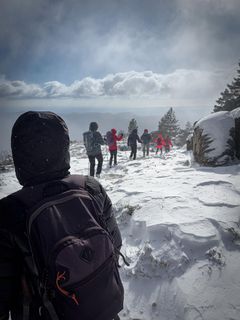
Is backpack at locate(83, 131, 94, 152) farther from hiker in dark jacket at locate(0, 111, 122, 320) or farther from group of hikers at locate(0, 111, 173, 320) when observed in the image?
group of hikers at locate(0, 111, 173, 320)

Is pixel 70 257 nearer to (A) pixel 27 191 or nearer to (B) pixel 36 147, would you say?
(A) pixel 27 191

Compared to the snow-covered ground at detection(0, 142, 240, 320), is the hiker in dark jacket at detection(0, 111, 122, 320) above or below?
above

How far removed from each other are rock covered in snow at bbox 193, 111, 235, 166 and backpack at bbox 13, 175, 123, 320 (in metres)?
6.71

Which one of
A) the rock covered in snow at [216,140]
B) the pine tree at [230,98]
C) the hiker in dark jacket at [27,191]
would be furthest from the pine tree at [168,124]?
the hiker in dark jacket at [27,191]

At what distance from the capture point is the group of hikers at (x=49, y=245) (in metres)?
1.16

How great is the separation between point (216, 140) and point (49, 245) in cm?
740

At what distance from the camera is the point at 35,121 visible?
56.2 inches

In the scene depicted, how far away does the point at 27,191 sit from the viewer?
1.32 metres

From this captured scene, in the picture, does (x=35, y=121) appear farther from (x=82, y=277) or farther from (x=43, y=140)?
(x=82, y=277)

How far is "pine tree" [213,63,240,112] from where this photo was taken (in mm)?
23422

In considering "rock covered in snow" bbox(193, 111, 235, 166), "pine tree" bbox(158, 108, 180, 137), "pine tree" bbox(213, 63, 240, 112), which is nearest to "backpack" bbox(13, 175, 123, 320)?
"rock covered in snow" bbox(193, 111, 235, 166)

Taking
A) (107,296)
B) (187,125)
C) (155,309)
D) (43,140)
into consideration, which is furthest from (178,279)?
(187,125)

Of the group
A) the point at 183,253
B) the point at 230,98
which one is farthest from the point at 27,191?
the point at 230,98

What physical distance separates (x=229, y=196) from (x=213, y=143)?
11.8 feet
